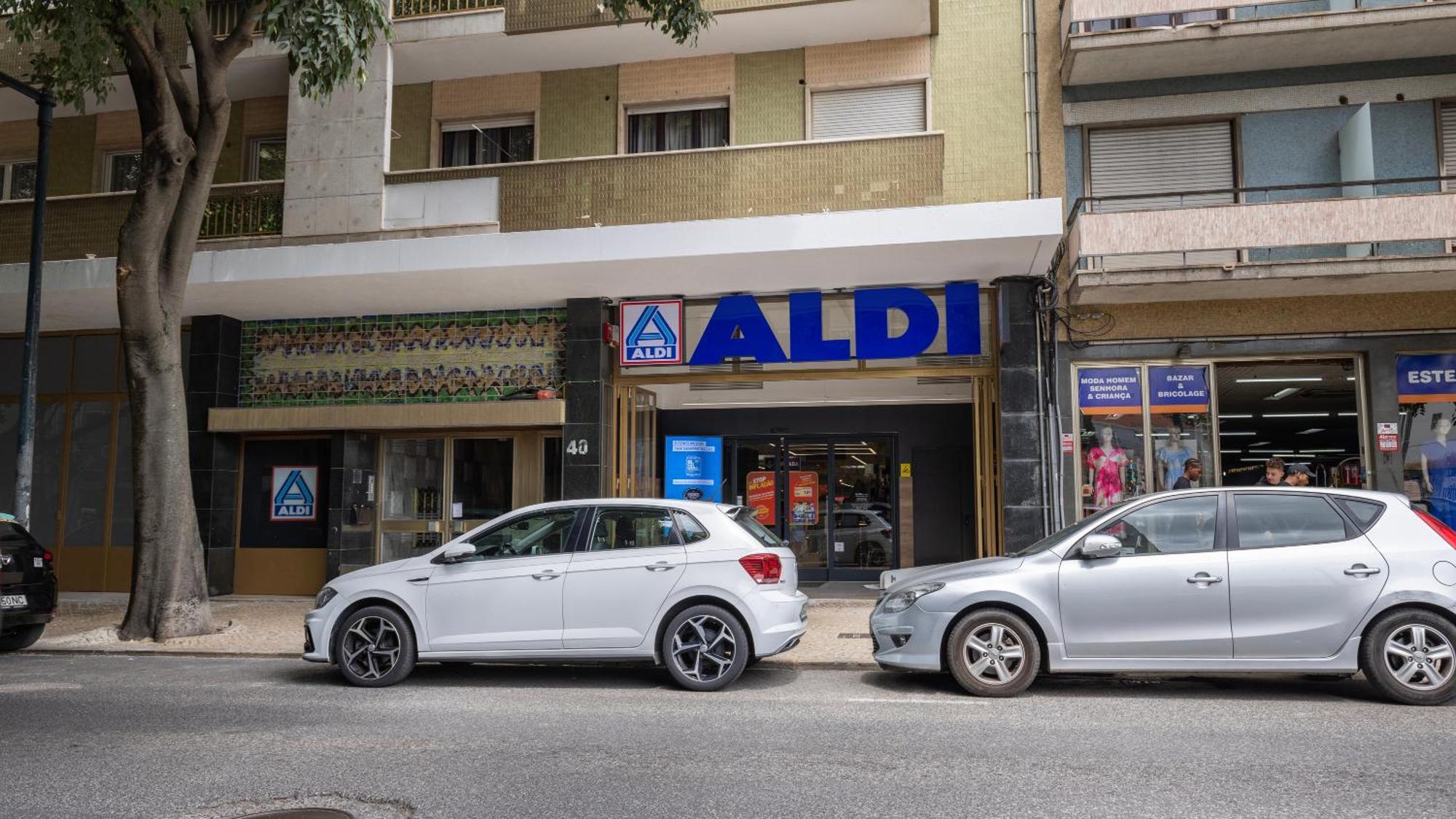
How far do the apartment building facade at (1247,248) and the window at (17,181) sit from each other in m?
15.5

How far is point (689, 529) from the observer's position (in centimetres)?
833

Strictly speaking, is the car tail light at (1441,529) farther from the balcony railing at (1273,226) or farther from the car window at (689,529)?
the car window at (689,529)

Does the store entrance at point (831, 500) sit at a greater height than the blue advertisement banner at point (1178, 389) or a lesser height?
lesser

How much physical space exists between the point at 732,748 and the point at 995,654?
2550 mm

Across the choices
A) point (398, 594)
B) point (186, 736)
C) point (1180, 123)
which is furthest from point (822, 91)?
point (186, 736)

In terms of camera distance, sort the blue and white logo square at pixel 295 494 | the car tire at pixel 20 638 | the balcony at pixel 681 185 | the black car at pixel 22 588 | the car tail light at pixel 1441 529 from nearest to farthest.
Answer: the car tail light at pixel 1441 529 < the black car at pixel 22 588 < the car tire at pixel 20 638 < the balcony at pixel 681 185 < the blue and white logo square at pixel 295 494

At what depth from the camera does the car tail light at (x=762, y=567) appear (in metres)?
8.09

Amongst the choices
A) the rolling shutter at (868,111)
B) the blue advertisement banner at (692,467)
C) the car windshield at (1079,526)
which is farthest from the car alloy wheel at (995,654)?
the blue advertisement banner at (692,467)

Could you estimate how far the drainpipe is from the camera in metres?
12.8

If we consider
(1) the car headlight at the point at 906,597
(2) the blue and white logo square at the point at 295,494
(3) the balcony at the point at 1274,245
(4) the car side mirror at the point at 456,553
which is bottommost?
(1) the car headlight at the point at 906,597

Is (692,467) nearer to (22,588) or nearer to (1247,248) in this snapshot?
(1247,248)

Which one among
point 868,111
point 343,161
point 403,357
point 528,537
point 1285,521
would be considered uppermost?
point 868,111

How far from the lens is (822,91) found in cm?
1357

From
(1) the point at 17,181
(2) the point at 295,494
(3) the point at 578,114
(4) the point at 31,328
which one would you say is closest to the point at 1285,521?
(3) the point at 578,114
